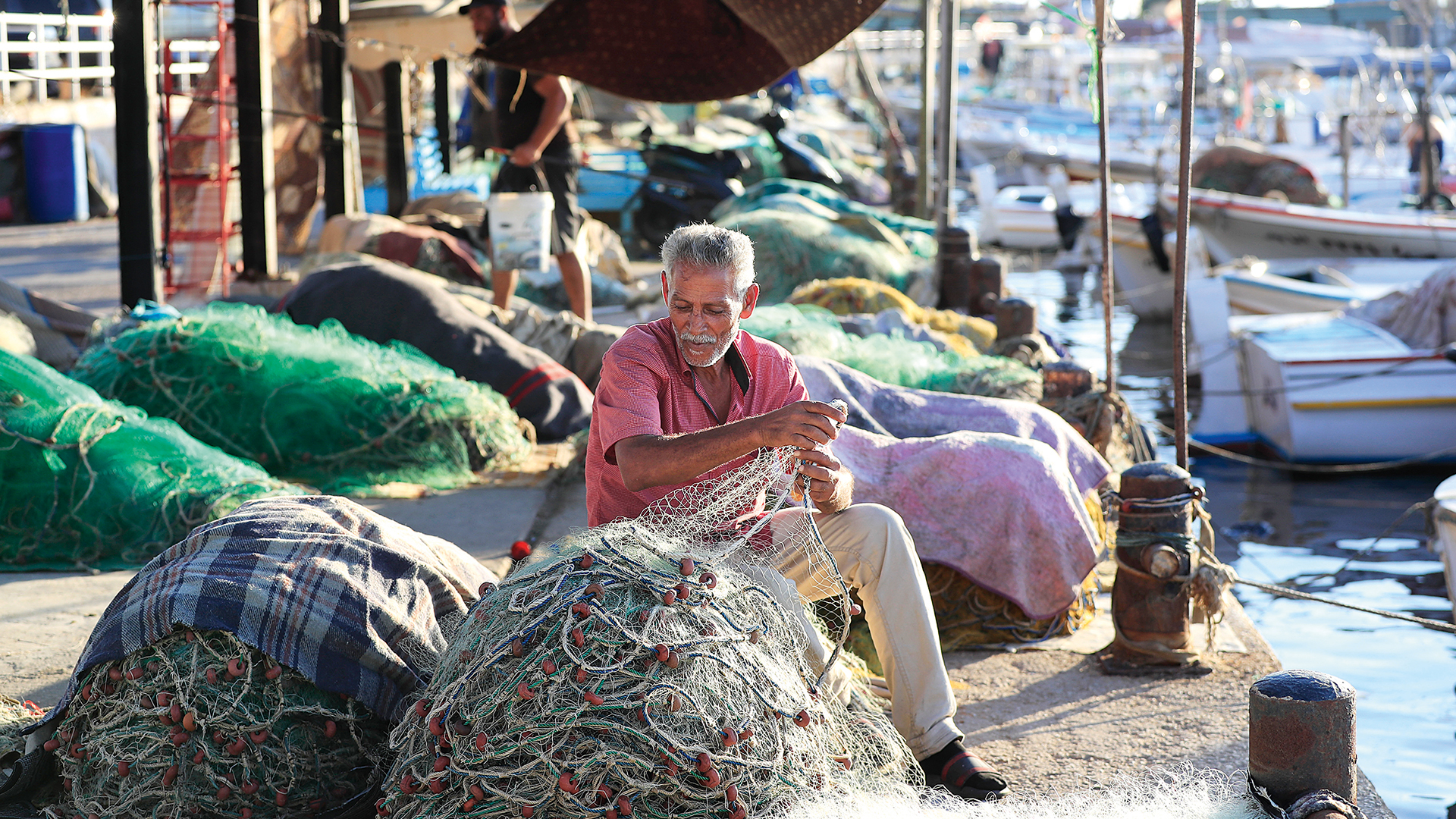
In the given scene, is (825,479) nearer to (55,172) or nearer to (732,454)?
(732,454)

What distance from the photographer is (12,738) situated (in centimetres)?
282

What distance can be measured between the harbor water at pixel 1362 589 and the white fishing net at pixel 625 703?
9.94 ft

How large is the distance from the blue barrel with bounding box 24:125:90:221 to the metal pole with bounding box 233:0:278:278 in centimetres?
807

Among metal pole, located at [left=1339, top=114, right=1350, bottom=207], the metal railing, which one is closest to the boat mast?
the metal railing

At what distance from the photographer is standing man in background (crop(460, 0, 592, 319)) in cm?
721

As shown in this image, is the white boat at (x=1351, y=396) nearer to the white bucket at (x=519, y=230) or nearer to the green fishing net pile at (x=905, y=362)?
the green fishing net pile at (x=905, y=362)

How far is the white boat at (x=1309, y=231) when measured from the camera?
1485 centimetres

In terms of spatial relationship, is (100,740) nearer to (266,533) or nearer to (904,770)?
(266,533)

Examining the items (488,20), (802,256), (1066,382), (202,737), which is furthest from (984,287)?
(202,737)

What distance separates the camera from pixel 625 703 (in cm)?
232

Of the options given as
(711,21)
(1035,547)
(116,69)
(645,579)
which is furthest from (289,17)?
(645,579)

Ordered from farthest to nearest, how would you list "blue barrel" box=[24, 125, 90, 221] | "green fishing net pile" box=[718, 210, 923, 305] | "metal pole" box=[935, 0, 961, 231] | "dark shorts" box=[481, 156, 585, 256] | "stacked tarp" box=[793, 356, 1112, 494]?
"blue barrel" box=[24, 125, 90, 221] < "green fishing net pile" box=[718, 210, 923, 305] < "metal pole" box=[935, 0, 961, 231] < "dark shorts" box=[481, 156, 585, 256] < "stacked tarp" box=[793, 356, 1112, 494]

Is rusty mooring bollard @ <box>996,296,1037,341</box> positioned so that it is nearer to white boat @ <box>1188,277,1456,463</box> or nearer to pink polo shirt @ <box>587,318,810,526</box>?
white boat @ <box>1188,277,1456,463</box>

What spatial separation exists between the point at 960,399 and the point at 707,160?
498 inches
